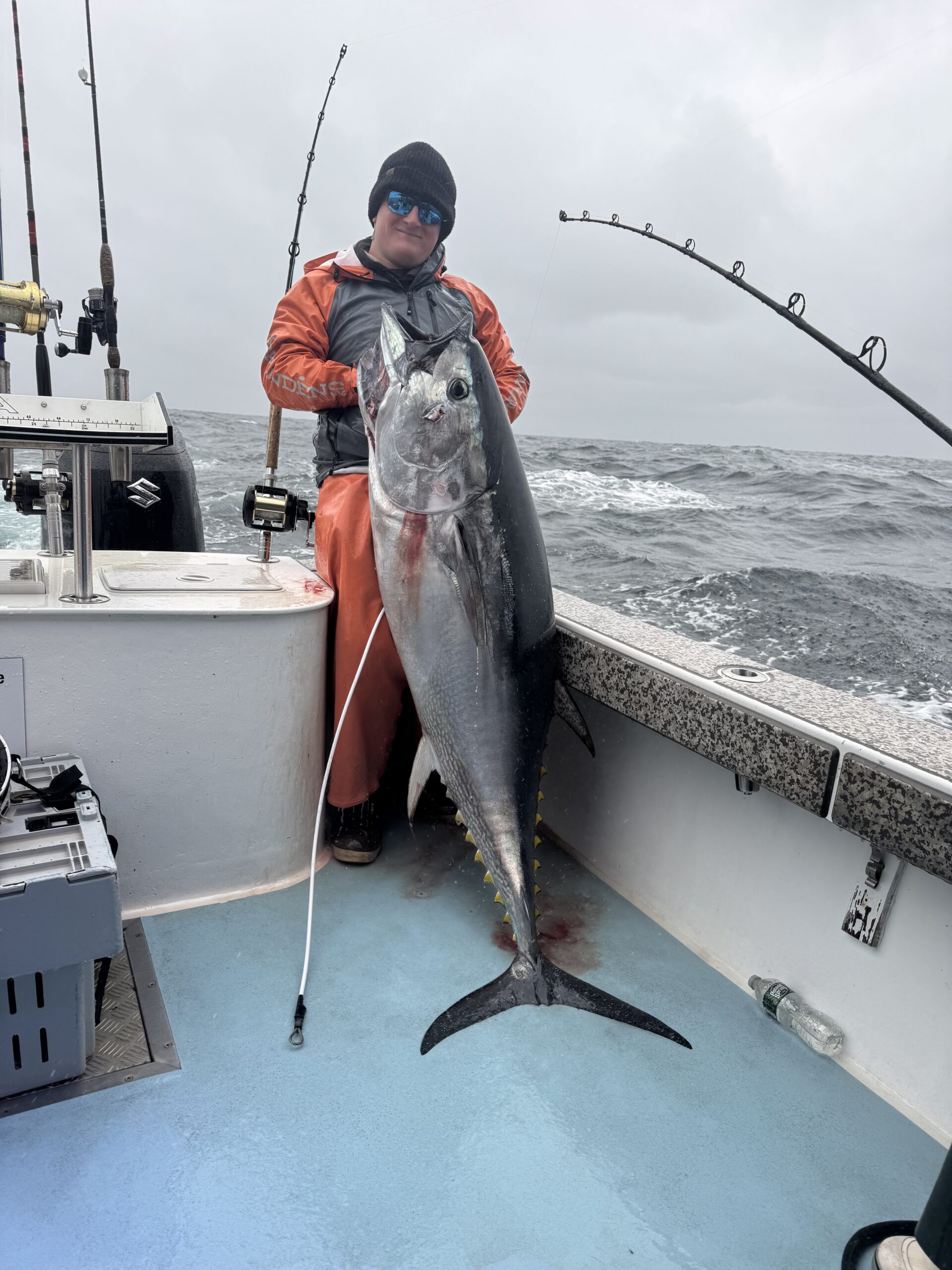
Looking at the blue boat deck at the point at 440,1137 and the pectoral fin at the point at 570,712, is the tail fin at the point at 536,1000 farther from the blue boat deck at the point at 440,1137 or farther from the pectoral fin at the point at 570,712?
the pectoral fin at the point at 570,712

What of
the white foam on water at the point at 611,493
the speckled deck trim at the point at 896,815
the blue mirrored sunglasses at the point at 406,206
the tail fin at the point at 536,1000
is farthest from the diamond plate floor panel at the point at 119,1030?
the white foam on water at the point at 611,493

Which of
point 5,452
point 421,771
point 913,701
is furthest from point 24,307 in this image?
point 913,701

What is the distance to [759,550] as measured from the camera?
10.5 meters

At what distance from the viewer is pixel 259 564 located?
109 inches

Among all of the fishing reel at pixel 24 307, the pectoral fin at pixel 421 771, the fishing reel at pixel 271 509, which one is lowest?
the pectoral fin at pixel 421 771

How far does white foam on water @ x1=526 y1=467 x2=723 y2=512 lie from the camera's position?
1320 centimetres

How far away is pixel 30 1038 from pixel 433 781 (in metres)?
1.48

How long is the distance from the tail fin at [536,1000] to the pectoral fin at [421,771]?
0.47m

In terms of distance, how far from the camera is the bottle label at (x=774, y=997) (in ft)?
6.05

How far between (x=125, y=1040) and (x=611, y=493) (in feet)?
44.2

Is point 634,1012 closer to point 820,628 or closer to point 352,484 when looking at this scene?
point 352,484

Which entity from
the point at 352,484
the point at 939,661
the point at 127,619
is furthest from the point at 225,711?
the point at 939,661

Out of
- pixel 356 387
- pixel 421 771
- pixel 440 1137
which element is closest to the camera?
pixel 440 1137

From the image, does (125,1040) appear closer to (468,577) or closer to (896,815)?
(468,577)
